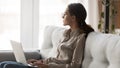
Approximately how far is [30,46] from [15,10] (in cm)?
57

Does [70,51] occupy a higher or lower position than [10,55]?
higher

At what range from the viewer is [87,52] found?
2070 mm

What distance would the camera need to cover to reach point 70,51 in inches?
88.5

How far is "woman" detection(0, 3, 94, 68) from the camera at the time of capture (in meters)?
2.13

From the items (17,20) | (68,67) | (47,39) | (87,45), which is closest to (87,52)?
(87,45)

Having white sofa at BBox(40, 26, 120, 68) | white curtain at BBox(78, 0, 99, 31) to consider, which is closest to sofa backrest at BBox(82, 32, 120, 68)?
white sofa at BBox(40, 26, 120, 68)

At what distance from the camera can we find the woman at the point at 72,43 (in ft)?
6.98

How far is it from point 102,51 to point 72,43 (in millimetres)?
456

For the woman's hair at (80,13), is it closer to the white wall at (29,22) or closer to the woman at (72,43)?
the woman at (72,43)

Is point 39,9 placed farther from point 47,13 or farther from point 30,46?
point 30,46

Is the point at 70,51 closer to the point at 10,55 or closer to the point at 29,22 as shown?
the point at 10,55

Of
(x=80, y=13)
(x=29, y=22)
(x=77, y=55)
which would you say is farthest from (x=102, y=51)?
(x=29, y=22)

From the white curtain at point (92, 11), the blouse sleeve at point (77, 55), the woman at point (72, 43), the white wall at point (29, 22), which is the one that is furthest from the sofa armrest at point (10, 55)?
the white curtain at point (92, 11)

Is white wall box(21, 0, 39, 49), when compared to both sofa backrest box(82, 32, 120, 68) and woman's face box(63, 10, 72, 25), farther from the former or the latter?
sofa backrest box(82, 32, 120, 68)
